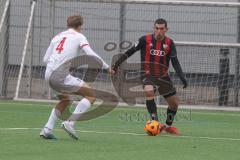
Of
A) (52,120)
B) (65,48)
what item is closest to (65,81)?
(65,48)

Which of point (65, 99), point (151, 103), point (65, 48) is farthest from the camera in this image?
point (151, 103)

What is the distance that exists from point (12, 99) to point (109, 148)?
10847 mm

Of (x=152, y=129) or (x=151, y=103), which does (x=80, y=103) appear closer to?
(x=152, y=129)

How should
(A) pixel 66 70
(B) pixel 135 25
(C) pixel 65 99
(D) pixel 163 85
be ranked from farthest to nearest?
(B) pixel 135 25 < (D) pixel 163 85 < (C) pixel 65 99 < (A) pixel 66 70

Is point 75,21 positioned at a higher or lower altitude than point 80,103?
higher

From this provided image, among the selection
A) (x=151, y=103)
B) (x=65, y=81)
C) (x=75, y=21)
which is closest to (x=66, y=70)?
(x=65, y=81)

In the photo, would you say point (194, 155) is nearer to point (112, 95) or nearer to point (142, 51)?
point (142, 51)

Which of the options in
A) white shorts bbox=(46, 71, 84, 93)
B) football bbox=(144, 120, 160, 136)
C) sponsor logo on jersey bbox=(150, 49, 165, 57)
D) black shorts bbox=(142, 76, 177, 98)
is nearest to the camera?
white shorts bbox=(46, 71, 84, 93)

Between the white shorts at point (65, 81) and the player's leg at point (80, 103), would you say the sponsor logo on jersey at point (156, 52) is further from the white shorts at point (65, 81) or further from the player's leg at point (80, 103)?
the white shorts at point (65, 81)

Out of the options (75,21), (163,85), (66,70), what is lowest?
(163,85)

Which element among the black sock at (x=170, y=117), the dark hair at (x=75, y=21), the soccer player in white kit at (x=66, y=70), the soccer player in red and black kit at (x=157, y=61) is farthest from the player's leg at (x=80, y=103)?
the black sock at (x=170, y=117)

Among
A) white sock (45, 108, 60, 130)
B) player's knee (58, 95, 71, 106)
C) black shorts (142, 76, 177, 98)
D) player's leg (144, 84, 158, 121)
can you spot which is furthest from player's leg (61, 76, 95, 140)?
black shorts (142, 76, 177, 98)

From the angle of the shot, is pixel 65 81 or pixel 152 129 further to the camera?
pixel 152 129

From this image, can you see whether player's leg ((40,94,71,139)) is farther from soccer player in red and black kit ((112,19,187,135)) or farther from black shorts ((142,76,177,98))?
black shorts ((142,76,177,98))
